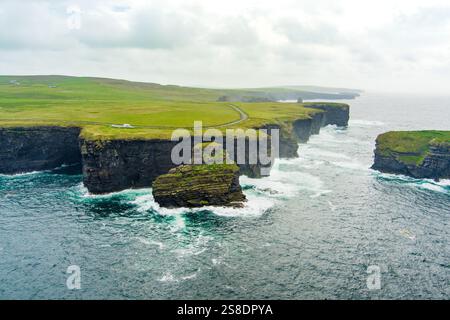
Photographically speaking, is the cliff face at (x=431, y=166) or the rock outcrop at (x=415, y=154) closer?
the cliff face at (x=431, y=166)

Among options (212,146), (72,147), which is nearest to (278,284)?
(212,146)

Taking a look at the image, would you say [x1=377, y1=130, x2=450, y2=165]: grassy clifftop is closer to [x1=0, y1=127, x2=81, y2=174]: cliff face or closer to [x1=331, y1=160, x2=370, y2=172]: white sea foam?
[x1=331, y1=160, x2=370, y2=172]: white sea foam

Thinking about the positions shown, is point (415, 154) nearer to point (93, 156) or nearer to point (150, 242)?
point (150, 242)

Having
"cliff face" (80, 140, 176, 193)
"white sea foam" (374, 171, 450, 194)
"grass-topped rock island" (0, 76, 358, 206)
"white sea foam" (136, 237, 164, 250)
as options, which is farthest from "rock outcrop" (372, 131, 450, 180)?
"white sea foam" (136, 237, 164, 250)

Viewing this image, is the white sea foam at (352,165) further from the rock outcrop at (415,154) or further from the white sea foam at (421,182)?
the white sea foam at (421,182)

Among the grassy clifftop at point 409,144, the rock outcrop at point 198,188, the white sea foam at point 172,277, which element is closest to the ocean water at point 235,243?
the white sea foam at point 172,277

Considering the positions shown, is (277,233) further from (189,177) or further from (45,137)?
(45,137)

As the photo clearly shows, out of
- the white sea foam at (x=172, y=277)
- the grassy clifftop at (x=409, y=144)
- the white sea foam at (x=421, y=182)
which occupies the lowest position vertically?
the white sea foam at (x=172, y=277)

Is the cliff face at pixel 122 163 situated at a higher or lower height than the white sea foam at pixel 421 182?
higher
